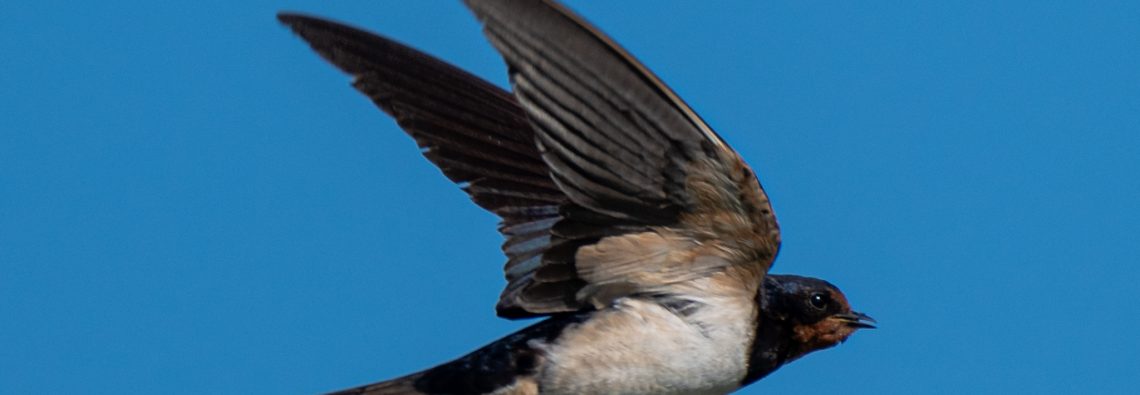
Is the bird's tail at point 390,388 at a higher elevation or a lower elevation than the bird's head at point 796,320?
lower

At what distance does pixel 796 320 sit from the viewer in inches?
150

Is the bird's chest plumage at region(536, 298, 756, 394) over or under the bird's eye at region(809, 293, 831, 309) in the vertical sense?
under

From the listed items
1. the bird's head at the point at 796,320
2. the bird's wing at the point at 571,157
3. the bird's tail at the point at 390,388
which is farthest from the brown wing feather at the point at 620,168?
the bird's tail at the point at 390,388

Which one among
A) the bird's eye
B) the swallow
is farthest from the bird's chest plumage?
the bird's eye

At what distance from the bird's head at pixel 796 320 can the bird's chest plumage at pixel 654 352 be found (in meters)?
0.06

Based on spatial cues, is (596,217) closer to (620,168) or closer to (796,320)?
(620,168)

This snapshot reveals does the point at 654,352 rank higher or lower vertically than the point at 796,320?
lower

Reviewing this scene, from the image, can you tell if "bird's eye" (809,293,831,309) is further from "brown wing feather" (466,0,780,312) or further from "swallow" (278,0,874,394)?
"brown wing feather" (466,0,780,312)

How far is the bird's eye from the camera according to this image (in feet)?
12.7

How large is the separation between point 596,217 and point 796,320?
46cm

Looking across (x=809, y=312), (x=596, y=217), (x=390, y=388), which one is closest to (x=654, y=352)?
(x=596, y=217)

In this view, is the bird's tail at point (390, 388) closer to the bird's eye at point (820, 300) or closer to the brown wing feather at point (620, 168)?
the brown wing feather at point (620, 168)

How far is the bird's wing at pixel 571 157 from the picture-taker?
3176 millimetres

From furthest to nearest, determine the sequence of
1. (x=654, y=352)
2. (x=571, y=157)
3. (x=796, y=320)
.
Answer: (x=796, y=320) < (x=654, y=352) < (x=571, y=157)
